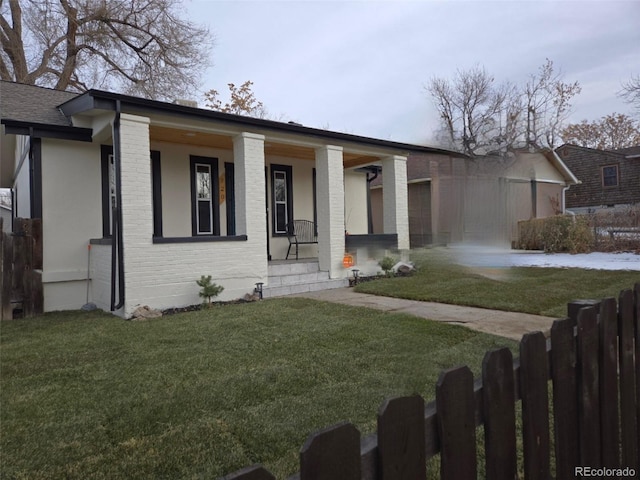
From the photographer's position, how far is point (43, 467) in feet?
7.07

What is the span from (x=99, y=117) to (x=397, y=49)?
5771 millimetres

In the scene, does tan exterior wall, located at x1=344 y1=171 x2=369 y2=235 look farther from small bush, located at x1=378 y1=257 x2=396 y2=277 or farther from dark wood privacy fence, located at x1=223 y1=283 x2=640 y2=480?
dark wood privacy fence, located at x1=223 y1=283 x2=640 y2=480

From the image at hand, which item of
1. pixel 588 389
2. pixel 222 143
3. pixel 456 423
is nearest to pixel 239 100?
pixel 222 143

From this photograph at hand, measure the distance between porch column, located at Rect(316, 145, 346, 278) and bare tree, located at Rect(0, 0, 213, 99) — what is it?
42.5ft

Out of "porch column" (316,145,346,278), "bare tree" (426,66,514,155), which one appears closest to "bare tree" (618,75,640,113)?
"bare tree" (426,66,514,155)

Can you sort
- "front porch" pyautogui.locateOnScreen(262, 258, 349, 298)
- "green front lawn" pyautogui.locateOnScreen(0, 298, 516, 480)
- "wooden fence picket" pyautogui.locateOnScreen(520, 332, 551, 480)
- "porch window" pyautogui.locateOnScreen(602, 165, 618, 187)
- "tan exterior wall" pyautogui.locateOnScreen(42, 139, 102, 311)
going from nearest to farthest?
"wooden fence picket" pyautogui.locateOnScreen(520, 332, 551, 480)
"green front lawn" pyautogui.locateOnScreen(0, 298, 516, 480)
"tan exterior wall" pyautogui.locateOnScreen(42, 139, 102, 311)
"front porch" pyautogui.locateOnScreen(262, 258, 349, 298)
"porch window" pyautogui.locateOnScreen(602, 165, 618, 187)

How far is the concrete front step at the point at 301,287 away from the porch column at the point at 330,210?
0.23 metres

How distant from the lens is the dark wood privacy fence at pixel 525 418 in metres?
0.90

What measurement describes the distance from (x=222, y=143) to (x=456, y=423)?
8.26 meters

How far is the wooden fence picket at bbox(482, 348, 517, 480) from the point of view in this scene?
1.21 meters

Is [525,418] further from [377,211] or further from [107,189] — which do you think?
[377,211]

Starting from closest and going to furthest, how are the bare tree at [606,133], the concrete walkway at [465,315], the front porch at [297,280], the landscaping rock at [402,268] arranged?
1. the concrete walkway at [465,315]
2. the front porch at [297,280]
3. the landscaping rock at [402,268]
4. the bare tree at [606,133]

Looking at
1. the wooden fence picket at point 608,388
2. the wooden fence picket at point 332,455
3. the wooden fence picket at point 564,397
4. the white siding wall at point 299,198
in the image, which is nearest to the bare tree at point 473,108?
the wooden fence picket at point 608,388

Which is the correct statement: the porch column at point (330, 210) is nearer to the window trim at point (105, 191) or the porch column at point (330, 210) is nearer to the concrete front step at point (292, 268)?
the concrete front step at point (292, 268)
